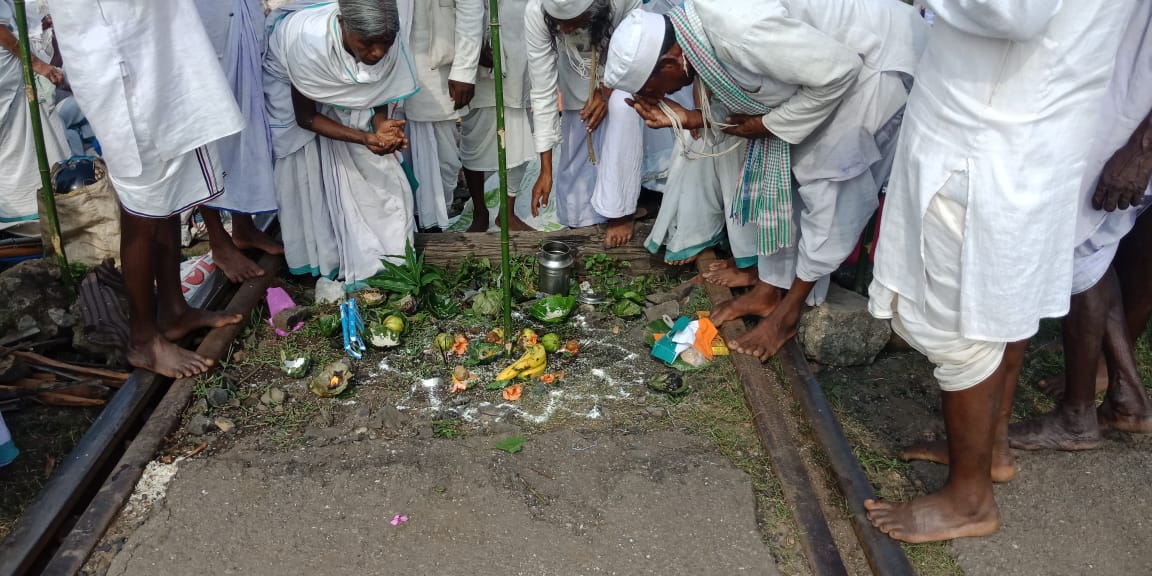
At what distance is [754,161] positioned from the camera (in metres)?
3.63

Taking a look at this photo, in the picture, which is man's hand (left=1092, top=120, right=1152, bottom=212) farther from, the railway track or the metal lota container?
the metal lota container

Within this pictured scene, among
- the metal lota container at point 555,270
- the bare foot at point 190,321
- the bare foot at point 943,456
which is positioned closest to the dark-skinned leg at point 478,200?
the metal lota container at point 555,270

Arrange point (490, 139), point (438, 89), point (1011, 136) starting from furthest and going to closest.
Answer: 1. point (490, 139)
2. point (438, 89)
3. point (1011, 136)

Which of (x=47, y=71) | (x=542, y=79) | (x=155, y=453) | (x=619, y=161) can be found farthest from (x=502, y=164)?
(x=47, y=71)

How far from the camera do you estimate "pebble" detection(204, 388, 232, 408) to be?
3.41 meters

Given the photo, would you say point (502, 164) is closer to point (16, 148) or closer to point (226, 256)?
point (226, 256)

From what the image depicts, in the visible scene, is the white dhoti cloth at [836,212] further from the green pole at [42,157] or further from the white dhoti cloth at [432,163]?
the green pole at [42,157]

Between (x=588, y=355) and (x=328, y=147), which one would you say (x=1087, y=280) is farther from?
(x=328, y=147)

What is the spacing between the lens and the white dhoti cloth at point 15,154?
517cm

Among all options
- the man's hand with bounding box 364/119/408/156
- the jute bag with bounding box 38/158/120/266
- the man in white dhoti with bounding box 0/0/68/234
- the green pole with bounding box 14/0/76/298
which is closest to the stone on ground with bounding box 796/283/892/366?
the man's hand with bounding box 364/119/408/156

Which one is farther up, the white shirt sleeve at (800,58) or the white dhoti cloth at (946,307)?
the white shirt sleeve at (800,58)

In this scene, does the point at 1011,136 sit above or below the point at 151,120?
above

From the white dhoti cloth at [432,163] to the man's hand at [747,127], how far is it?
1914 mm

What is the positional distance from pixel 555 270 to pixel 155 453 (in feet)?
6.50
